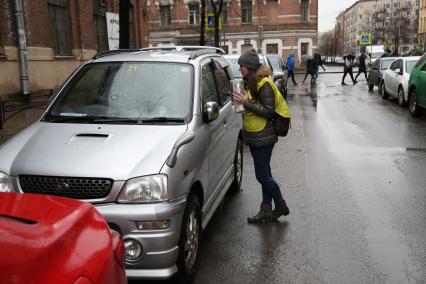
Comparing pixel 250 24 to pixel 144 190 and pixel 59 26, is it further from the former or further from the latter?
pixel 144 190

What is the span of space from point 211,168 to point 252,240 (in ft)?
2.97

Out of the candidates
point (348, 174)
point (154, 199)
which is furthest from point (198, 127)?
point (348, 174)

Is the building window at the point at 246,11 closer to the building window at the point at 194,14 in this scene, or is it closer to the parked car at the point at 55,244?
the building window at the point at 194,14

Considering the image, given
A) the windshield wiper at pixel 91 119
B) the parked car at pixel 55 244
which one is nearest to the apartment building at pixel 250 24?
the windshield wiper at pixel 91 119

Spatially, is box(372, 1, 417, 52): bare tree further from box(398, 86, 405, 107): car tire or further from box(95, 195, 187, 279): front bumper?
box(95, 195, 187, 279): front bumper

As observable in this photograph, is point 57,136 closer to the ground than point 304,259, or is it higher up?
higher up

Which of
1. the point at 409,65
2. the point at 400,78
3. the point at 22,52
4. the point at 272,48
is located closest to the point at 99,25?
the point at 22,52

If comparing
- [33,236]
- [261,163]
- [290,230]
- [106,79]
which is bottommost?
[290,230]

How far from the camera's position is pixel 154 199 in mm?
3551

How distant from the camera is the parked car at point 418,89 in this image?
42.1 ft

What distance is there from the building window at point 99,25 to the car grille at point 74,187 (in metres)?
19.3

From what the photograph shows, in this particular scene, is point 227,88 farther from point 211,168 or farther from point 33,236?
point 33,236

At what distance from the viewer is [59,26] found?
19.3 m

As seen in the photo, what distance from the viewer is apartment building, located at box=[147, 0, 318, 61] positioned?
52.6 meters
